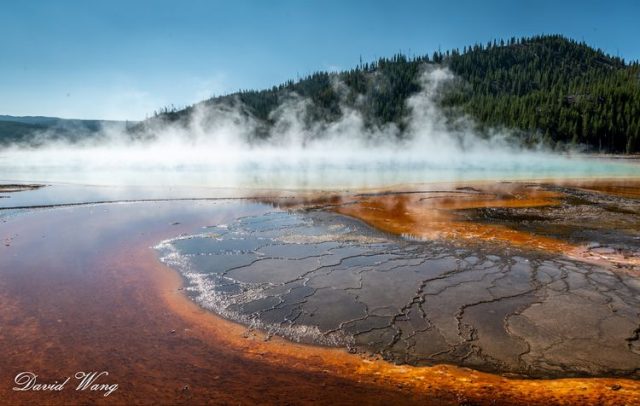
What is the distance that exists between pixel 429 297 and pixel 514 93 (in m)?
133

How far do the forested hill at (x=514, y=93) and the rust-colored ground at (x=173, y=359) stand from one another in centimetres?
7580

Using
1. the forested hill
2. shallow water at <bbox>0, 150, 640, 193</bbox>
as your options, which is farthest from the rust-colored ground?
the forested hill

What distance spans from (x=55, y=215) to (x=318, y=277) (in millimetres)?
12905

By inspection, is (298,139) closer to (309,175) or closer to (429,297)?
(309,175)

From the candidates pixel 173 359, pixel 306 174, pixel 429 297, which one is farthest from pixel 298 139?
pixel 173 359

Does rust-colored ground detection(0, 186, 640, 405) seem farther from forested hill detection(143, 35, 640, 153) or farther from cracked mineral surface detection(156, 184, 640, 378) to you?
forested hill detection(143, 35, 640, 153)

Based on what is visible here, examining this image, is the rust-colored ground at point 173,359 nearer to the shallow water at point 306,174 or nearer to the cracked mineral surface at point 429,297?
the cracked mineral surface at point 429,297

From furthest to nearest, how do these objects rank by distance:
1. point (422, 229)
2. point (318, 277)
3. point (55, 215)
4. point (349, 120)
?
point (349, 120) < point (55, 215) < point (422, 229) < point (318, 277)

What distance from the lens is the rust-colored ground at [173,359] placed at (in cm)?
420

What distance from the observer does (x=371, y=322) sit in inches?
233

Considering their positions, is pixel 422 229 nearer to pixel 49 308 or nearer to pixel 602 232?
pixel 602 232

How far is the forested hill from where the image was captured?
7162 cm

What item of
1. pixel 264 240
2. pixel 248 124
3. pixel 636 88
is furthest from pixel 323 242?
pixel 248 124

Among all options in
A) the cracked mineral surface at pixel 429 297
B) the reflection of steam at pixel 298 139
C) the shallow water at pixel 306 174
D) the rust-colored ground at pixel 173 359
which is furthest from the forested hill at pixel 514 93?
the rust-colored ground at pixel 173 359
